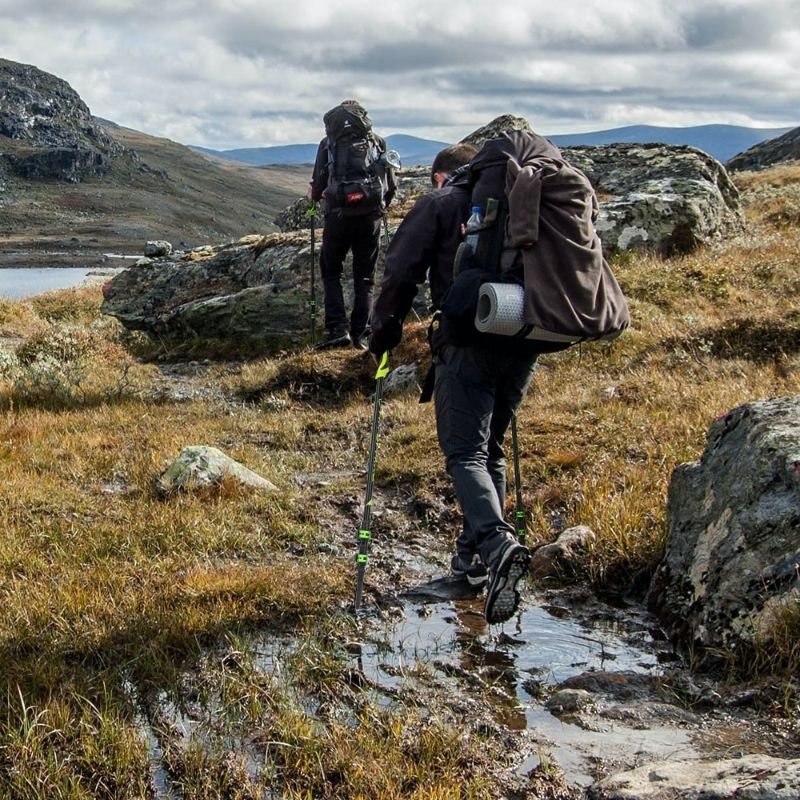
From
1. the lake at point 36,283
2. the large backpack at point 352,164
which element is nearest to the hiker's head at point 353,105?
the large backpack at point 352,164

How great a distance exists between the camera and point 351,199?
42.6ft

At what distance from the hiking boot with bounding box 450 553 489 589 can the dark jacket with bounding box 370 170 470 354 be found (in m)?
1.86

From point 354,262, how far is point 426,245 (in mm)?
8223

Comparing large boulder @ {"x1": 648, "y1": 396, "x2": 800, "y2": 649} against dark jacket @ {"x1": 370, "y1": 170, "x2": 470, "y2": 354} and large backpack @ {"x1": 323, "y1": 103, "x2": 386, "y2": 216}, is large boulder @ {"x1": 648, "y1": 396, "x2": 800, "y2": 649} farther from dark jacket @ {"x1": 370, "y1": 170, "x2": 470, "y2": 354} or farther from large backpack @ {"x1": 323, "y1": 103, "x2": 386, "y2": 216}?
large backpack @ {"x1": 323, "y1": 103, "x2": 386, "y2": 216}

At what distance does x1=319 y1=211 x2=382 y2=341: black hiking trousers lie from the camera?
44.4 feet

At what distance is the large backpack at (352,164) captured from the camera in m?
13.0

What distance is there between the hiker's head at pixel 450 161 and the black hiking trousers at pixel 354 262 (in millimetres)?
6827

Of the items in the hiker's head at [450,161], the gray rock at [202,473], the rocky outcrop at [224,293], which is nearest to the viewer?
the hiker's head at [450,161]

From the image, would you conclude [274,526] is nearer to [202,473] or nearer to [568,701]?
[202,473]

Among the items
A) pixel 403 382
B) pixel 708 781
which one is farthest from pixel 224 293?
pixel 708 781

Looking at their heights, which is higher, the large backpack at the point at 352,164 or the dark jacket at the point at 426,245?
the large backpack at the point at 352,164

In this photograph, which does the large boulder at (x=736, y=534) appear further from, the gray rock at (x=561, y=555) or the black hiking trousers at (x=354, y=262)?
the black hiking trousers at (x=354, y=262)

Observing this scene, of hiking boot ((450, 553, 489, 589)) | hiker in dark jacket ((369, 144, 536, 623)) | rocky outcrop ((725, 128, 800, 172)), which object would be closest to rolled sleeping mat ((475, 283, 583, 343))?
hiker in dark jacket ((369, 144, 536, 623))

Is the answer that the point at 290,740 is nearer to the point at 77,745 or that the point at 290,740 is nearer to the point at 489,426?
the point at 77,745
